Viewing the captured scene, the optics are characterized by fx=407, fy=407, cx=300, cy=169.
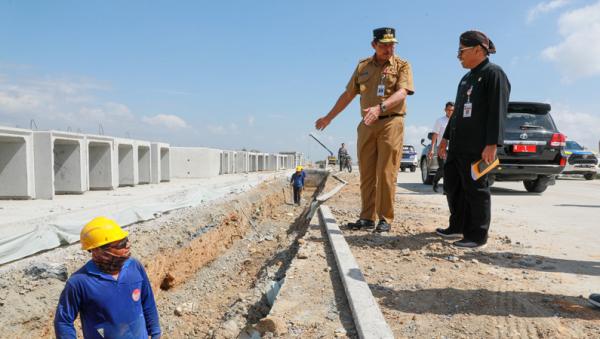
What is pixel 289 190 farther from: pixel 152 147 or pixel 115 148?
pixel 115 148

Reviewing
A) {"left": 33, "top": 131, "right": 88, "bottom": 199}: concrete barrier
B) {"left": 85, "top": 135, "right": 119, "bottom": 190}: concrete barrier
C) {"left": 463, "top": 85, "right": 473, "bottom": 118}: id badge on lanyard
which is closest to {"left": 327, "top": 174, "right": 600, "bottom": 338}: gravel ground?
{"left": 463, "top": 85, "right": 473, "bottom": 118}: id badge on lanyard

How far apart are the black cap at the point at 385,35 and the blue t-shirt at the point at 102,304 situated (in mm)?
3083

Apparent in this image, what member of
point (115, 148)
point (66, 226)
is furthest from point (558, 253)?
point (115, 148)

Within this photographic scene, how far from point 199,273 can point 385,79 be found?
15.4ft

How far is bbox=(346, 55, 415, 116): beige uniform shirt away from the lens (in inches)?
165

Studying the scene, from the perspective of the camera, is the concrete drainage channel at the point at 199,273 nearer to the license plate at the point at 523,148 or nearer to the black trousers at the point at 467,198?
the black trousers at the point at 467,198

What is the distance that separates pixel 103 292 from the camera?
2.29 metres

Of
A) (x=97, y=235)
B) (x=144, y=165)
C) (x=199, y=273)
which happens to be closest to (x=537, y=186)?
(x=199, y=273)

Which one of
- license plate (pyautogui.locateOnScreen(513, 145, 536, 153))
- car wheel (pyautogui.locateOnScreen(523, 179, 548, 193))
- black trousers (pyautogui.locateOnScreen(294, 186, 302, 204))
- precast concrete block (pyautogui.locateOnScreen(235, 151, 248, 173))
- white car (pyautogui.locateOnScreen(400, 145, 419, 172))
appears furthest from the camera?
precast concrete block (pyautogui.locateOnScreen(235, 151, 248, 173))

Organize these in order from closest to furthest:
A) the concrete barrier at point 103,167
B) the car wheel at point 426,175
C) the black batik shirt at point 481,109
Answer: the black batik shirt at point 481,109
the car wheel at point 426,175
the concrete barrier at point 103,167

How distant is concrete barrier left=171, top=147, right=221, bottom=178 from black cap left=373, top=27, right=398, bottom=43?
17511 millimetres

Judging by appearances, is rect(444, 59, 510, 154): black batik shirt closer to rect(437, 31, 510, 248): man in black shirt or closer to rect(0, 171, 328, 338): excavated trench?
rect(437, 31, 510, 248): man in black shirt

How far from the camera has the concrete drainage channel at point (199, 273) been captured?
404 cm

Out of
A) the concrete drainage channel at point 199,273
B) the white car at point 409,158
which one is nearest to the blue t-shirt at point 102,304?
the concrete drainage channel at point 199,273
